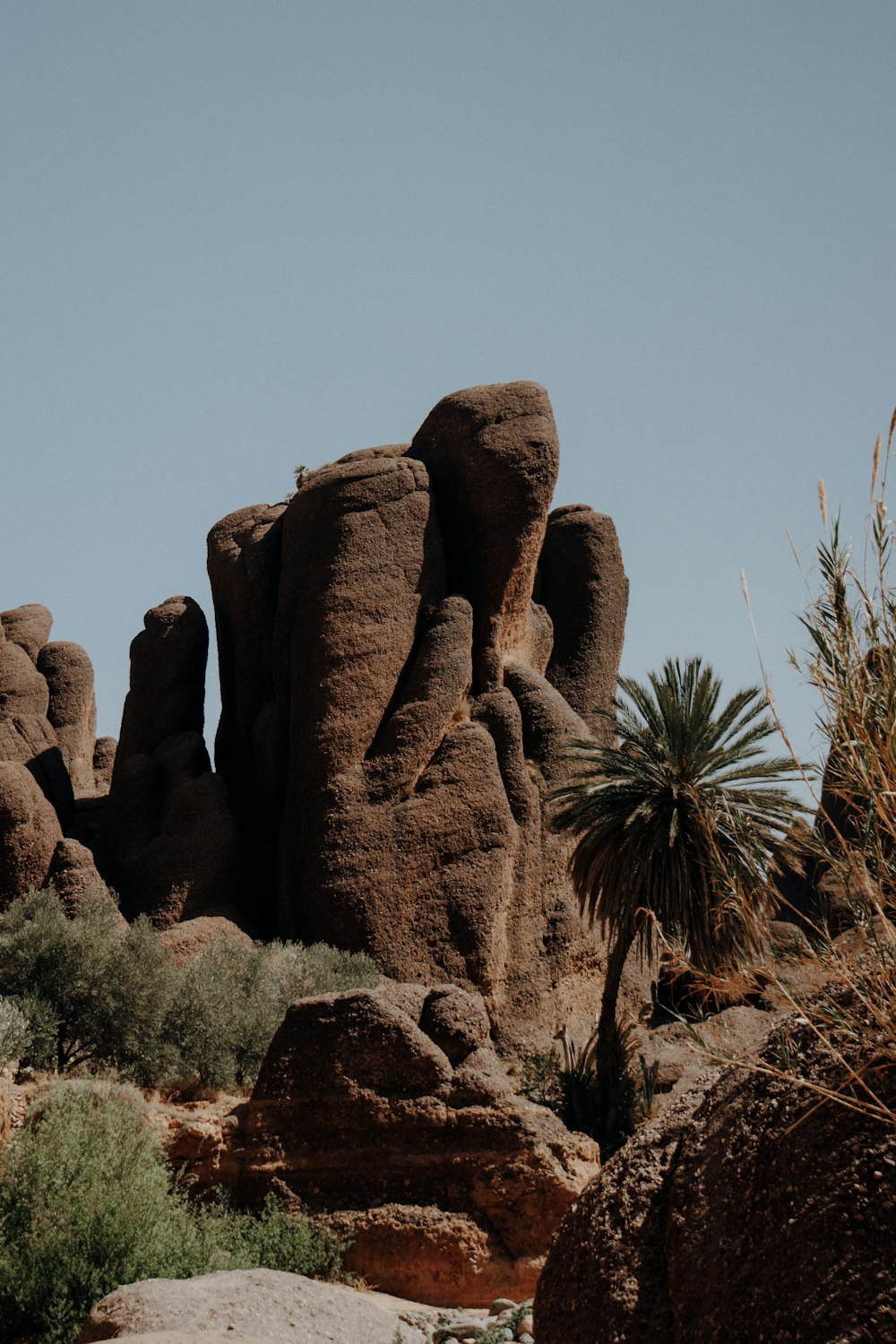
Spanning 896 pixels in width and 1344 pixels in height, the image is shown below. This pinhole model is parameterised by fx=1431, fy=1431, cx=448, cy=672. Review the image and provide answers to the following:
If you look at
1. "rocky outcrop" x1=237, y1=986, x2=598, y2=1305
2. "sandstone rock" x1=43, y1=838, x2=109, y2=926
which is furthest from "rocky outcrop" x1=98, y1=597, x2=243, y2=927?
"rocky outcrop" x1=237, y1=986, x2=598, y2=1305

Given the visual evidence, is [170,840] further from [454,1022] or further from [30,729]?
[454,1022]

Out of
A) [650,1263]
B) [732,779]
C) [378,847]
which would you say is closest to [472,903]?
[378,847]

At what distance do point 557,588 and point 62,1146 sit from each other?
21.1 meters

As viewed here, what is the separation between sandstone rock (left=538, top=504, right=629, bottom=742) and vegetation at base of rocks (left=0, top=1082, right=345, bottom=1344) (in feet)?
59.7

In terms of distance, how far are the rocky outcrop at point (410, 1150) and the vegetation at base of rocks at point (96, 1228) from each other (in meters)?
0.55

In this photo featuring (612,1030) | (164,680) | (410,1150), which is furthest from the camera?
(164,680)

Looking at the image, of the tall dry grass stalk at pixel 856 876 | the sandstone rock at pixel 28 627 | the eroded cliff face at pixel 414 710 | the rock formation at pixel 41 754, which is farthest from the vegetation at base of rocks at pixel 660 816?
the sandstone rock at pixel 28 627

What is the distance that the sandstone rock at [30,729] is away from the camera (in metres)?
27.1

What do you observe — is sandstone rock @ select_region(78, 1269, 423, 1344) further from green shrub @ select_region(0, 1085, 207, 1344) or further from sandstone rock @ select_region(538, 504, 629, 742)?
sandstone rock @ select_region(538, 504, 629, 742)

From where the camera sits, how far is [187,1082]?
56.3 feet

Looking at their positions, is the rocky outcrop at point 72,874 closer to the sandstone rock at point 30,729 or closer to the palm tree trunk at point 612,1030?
the sandstone rock at point 30,729

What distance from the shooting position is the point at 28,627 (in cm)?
3466

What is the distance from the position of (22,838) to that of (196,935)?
3097 millimetres

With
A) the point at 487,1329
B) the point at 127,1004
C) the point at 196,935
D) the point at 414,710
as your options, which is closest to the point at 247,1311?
the point at 487,1329
